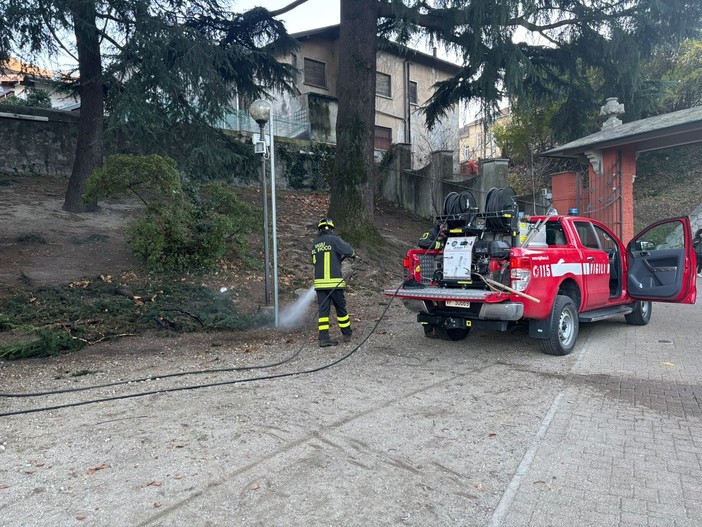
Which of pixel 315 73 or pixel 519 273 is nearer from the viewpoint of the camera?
pixel 519 273

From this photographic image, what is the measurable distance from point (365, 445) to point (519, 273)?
3.29 metres

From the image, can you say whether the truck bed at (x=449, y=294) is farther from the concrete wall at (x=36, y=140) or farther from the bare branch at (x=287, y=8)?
the concrete wall at (x=36, y=140)

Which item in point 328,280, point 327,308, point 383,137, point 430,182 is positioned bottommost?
point 327,308

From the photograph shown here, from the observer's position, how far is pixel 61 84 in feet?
48.0

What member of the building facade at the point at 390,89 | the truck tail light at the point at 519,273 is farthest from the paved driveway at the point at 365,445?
the building facade at the point at 390,89

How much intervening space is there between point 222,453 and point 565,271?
201 inches

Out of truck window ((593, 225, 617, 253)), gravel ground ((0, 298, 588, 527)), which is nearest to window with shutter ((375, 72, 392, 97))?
truck window ((593, 225, 617, 253))

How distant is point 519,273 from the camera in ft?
21.2

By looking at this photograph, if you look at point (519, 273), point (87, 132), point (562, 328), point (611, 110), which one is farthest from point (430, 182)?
point (519, 273)

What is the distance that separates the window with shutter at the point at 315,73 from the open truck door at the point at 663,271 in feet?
73.0

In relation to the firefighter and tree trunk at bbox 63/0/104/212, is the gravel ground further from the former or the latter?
tree trunk at bbox 63/0/104/212

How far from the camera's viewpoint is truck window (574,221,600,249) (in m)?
8.04

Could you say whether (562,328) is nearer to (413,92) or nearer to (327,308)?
(327,308)

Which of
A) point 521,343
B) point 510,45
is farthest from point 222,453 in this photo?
point 510,45
